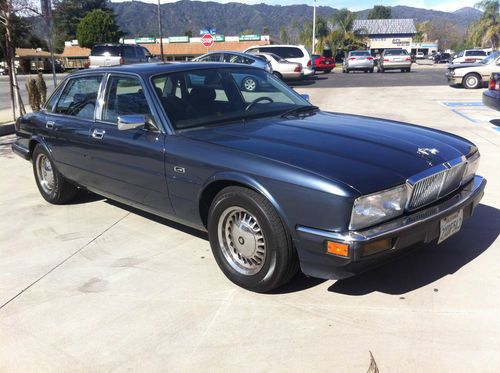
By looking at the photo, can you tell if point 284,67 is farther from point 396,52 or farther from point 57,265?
point 57,265

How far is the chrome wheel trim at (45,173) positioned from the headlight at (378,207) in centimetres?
384

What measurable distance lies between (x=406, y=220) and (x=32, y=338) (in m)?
2.39

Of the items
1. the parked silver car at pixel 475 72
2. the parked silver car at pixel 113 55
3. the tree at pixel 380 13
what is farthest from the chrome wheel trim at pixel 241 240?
the tree at pixel 380 13

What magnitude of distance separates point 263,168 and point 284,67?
59.0 feet

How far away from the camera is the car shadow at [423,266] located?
3350 millimetres

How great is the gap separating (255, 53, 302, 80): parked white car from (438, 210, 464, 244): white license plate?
17.5 metres

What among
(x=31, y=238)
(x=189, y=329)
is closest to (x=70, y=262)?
(x=31, y=238)

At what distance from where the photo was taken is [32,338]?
2.96 m

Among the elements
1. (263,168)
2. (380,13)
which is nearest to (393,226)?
(263,168)

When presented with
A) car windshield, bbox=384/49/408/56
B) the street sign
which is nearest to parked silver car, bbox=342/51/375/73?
car windshield, bbox=384/49/408/56

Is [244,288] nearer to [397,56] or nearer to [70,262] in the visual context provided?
[70,262]

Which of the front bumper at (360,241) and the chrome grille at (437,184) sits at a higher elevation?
the chrome grille at (437,184)

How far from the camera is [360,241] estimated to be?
269cm

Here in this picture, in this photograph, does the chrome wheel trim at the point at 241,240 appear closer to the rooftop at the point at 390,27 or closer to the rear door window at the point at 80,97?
the rear door window at the point at 80,97
